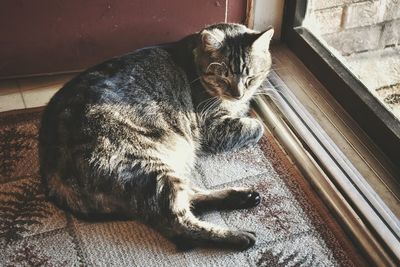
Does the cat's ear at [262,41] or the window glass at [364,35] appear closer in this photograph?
the cat's ear at [262,41]

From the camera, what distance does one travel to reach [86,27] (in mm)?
2029

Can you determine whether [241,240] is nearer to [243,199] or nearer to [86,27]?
[243,199]

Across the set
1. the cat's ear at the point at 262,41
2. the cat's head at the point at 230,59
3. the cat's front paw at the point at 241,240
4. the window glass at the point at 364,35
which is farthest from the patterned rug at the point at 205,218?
the window glass at the point at 364,35

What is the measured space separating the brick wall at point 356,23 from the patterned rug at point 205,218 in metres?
0.67

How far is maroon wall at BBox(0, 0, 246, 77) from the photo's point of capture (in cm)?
195

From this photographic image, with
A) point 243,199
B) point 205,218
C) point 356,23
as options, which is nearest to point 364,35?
point 356,23

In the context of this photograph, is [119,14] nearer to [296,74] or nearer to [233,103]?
[233,103]

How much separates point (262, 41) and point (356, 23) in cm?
61

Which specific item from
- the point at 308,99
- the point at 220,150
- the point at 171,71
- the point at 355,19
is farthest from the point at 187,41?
the point at 355,19

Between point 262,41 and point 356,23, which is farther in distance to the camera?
point 356,23

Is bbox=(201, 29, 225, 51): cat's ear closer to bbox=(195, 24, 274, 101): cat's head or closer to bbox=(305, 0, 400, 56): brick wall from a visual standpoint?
bbox=(195, 24, 274, 101): cat's head

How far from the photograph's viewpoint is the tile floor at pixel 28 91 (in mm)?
2074

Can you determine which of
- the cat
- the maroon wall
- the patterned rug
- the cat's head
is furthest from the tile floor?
the cat's head

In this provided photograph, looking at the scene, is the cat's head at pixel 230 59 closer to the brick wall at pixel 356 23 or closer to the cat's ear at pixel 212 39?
the cat's ear at pixel 212 39
